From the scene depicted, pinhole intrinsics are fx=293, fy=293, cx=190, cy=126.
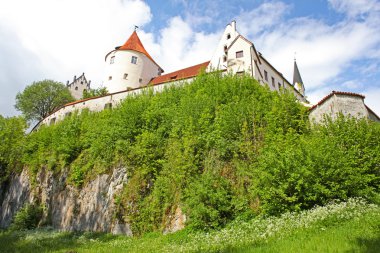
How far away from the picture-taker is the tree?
5297 centimetres

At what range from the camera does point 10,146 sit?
30078 mm

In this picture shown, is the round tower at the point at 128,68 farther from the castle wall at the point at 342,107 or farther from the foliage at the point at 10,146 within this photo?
the castle wall at the point at 342,107

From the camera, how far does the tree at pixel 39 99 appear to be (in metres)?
53.0

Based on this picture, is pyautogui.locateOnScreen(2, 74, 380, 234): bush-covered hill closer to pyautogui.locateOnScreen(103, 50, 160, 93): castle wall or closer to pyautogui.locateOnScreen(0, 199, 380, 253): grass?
pyautogui.locateOnScreen(0, 199, 380, 253): grass

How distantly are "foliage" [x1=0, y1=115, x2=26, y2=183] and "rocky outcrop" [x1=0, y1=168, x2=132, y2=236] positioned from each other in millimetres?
4225

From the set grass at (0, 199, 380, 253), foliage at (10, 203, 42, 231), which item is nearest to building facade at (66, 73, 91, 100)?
foliage at (10, 203, 42, 231)

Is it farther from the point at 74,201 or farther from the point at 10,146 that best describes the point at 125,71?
the point at 74,201

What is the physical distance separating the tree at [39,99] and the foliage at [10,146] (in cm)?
2185

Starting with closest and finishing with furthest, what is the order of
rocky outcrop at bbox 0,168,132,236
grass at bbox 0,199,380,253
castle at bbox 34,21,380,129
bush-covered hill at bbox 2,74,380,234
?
grass at bbox 0,199,380,253, bush-covered hill at bbox 2,74,380,234, rocky outcrop at bbox 0,168,132,236, castle at bbox 34,21,380,129

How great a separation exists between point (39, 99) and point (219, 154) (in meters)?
48.7

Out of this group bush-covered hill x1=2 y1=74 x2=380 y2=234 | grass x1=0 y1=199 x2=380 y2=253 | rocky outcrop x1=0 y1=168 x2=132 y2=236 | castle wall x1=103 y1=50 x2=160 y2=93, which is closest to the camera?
grass x1=0 y1=199 x2=380 y2=253

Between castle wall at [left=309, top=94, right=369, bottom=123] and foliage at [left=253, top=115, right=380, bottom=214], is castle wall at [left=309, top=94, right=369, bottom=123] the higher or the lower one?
the higher one

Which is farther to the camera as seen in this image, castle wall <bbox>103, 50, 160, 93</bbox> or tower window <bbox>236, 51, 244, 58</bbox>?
castle wall <bbox>103, 50, 160, 93</bbox>

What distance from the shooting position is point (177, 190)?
14688 millimetres
